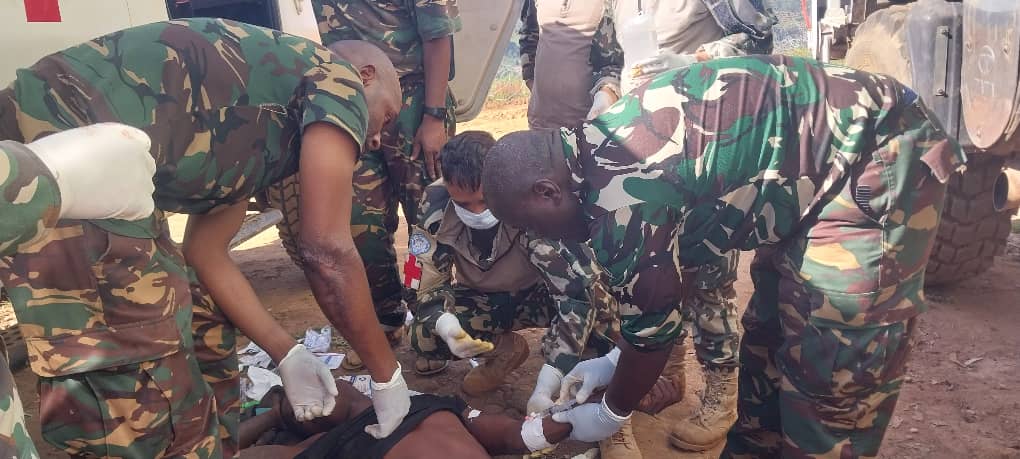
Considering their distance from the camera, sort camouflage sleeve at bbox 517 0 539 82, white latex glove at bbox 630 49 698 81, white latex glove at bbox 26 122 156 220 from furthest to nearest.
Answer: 1. camouflage sleeve at bbox 517 0 539 82
2. white latex glove at bbox 630 49 698 81
3. white latex glove at bbox 26 122 156 220

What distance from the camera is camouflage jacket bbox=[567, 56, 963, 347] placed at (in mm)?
1862

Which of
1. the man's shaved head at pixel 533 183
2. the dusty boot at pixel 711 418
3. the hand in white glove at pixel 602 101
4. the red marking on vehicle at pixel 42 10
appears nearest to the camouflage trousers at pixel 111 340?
the man's shaved head at pixel 533 183

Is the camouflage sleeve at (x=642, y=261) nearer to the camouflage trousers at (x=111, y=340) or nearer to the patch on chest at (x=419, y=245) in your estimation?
the camouflage trousers at (x=111, y=340)

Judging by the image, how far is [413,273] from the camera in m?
3.21

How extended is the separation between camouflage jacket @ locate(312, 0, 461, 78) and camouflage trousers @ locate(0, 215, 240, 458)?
1.70 m

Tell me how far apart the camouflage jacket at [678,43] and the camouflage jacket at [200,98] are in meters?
1.82

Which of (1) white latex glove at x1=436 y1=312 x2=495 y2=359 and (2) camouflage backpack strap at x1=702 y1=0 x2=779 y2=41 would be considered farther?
(2) camouflage backpack strap at x1=702 y1=0 x2=779 y2=41

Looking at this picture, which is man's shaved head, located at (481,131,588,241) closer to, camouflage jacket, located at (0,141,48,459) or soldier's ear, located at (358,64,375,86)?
soldier's ear, located at (358,64,375,86)

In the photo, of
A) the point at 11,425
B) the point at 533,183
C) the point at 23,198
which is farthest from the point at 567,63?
the point at 11,425

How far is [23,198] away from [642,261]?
1258 mm

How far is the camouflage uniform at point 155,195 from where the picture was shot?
173cm

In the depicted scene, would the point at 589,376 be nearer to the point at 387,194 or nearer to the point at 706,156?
the point at 706,156

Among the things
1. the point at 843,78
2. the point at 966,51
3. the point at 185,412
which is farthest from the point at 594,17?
the point at 185,412

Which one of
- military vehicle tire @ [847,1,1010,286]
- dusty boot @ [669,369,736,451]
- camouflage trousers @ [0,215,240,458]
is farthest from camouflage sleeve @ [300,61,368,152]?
military vehicle tire @ [847,1,1010,286]
